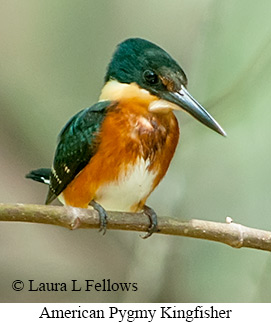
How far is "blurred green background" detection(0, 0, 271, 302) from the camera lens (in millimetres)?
1110

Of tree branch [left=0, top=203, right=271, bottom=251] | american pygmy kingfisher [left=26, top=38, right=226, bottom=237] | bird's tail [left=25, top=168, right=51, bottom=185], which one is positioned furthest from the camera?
bird's tail [left=25, top=168, right=51, bottom=185]

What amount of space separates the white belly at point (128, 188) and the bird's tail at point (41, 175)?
115 mm

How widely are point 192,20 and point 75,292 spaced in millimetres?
594

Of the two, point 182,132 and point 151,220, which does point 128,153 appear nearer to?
point 151,220

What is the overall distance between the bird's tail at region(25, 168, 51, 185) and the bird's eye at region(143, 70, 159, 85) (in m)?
0.25

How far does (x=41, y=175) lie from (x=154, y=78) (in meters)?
0.28

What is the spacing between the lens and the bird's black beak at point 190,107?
2.97 ft

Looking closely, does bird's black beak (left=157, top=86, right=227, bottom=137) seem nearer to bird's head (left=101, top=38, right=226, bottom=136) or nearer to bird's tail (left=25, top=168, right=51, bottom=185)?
bird's head (left=101, top=38, right=226, bottom=136)

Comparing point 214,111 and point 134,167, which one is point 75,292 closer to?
point 134,167

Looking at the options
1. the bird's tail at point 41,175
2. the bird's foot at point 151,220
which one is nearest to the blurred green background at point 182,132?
the bird's tail at point 41,175

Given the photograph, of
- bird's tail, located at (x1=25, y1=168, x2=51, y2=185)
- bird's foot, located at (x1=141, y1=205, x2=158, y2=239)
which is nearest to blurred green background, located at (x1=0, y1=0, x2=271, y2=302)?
bird's tail, located at (x1=25, y1=168, x2=51, y2=185)

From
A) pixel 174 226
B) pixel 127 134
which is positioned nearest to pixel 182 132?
pixel 127 134

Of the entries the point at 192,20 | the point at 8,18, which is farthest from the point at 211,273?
the point at 8,18

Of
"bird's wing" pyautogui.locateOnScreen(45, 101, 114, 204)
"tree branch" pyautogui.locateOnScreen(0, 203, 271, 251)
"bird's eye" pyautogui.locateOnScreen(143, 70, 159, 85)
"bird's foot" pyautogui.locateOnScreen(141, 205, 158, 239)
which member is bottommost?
"bird's foot" pyautogui.locateOnScreen(141, 205, 158, 239)
